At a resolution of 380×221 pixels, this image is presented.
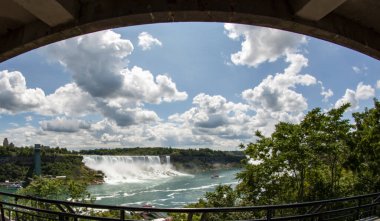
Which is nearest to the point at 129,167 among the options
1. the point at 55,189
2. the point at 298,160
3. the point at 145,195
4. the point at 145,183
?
the point at 145,183

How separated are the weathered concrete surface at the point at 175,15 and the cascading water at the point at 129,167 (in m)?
104

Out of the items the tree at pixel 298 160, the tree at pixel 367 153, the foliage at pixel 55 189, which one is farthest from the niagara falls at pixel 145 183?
the tree at pixel 367 153

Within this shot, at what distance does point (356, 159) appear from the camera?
1681 centimetres

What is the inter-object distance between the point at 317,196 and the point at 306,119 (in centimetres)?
405

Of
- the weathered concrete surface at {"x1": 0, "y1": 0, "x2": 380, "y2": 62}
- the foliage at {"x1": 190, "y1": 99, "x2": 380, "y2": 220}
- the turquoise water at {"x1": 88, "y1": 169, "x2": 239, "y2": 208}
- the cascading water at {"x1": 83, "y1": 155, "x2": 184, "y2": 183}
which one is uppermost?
the weathered concrete surface at {"x1": 0, "y1": 0, "x2": 380, "y2": 62}

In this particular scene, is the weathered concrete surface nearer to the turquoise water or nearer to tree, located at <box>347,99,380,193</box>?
tree, located at <box>347,99,380,193</box>

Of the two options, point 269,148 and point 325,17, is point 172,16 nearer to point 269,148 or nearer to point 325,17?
point 325,17

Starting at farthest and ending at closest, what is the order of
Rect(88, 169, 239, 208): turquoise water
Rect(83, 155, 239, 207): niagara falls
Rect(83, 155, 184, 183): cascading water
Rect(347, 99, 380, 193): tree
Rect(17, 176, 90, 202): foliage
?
1. Rect(83, 155, 184, 183): cascading water
2. Rect(83, 155, 239, 207): niagara falls
3. Rect(88, 169, 239, 208): turquoise water
4. Rect(17, 176, 90, 202): foliage
5. Rect(347, 99, 380, 193): tree

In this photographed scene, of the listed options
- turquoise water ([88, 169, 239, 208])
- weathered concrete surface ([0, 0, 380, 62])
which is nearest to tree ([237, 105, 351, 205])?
weathered concrete surface ([0, 0, 380, 62])

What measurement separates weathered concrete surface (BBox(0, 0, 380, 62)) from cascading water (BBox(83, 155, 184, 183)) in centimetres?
10377

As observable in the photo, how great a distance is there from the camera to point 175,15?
3777 mm

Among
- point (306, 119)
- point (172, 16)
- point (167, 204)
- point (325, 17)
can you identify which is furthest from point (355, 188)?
point (167, 204)

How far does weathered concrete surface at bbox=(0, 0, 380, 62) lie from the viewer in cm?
371

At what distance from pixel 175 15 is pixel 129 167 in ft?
392
